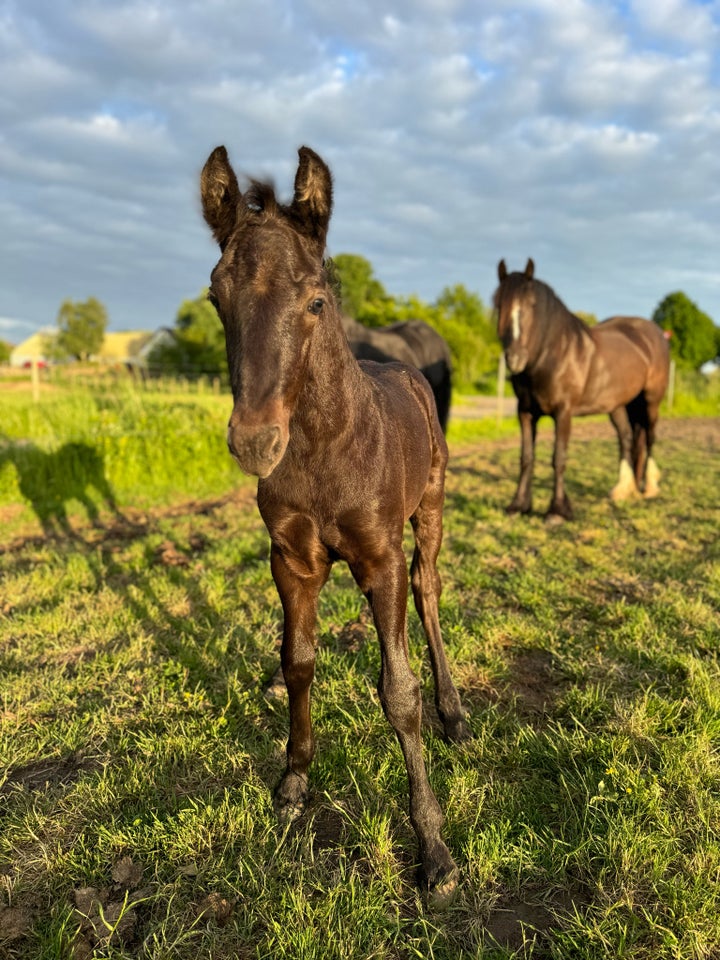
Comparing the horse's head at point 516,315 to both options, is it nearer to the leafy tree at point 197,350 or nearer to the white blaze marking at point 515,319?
the white blaze marking at point 515,319

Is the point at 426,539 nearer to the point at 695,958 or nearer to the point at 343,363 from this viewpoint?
the point at 343,363

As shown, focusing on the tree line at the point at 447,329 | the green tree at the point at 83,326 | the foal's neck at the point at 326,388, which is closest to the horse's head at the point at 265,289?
the foal's neck at the point at 326,388

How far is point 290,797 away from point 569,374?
6682 millimetres

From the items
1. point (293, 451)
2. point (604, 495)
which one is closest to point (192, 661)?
point (293, 451)

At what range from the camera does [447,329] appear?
1435 inches

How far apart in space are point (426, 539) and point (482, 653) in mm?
902

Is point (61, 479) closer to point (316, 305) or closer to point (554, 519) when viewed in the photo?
point (554, 519)

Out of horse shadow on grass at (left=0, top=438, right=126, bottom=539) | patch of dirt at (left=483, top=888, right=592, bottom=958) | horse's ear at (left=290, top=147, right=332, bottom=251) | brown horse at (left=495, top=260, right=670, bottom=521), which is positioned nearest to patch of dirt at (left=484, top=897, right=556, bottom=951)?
patch of dirt at (left=483, top=888, right=592, bottom=958)

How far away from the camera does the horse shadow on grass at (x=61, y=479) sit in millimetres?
7926

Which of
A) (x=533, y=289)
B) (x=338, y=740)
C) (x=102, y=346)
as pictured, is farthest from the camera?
(x=102, y=346)

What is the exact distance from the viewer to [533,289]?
7.42 meters

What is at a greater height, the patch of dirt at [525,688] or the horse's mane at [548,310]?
the horse's mane at [548,310]

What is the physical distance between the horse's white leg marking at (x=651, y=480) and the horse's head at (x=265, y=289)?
8.05 metres

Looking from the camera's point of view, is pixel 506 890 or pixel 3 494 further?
pixel 3 494
